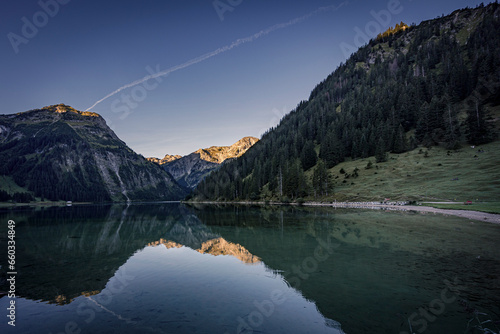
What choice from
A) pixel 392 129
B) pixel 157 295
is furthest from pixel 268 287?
pixel 392 129

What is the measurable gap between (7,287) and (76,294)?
5.61m

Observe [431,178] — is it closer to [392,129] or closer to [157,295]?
[392,129]

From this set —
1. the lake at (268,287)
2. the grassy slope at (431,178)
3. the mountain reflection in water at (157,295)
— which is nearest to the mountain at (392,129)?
the grassy slope at (431,178)

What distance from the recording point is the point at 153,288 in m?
16.5

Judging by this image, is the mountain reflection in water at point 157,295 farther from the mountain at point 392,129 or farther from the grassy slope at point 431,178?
the mountain at point 392,129

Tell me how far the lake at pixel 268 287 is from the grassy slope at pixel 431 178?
46966 millimetres

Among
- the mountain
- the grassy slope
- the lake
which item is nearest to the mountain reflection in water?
the lake

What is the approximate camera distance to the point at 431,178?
8288 cm

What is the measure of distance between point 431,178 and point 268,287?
89787mm

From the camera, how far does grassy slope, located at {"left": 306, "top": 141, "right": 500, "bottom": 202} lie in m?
66.1

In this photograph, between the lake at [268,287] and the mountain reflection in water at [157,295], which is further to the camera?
the mountain reflection in water at [157,295]

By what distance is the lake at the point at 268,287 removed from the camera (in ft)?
36.5

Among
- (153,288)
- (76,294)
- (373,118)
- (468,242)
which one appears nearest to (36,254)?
(76,294)

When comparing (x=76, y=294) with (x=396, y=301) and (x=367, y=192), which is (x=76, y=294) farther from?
(x=367, y=192)
